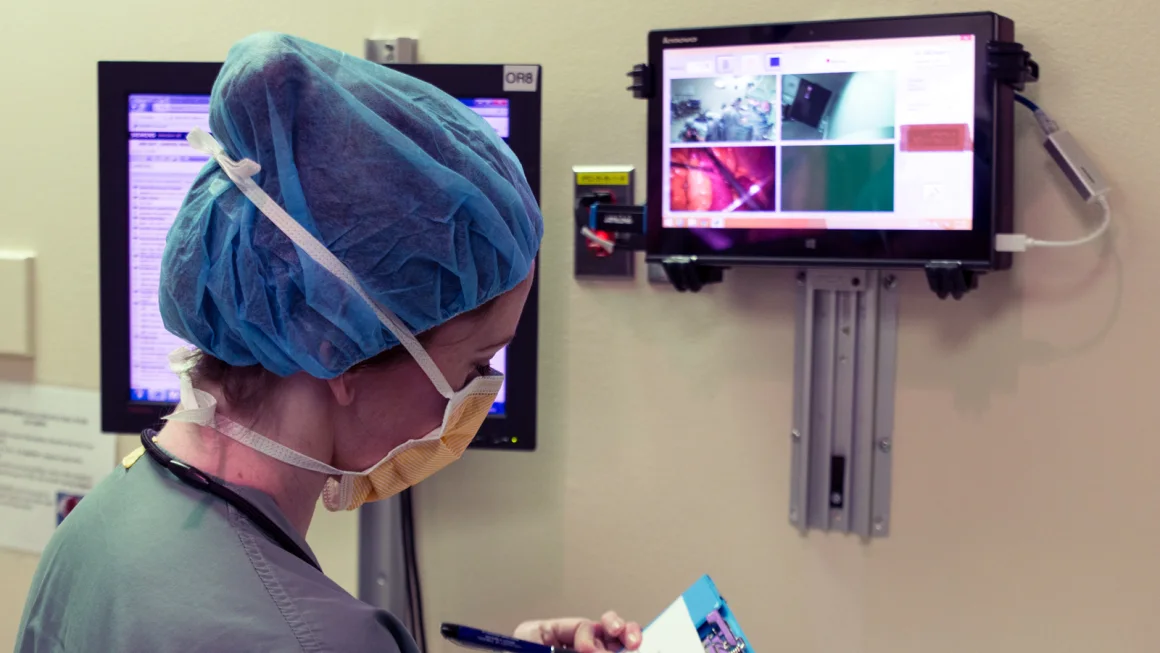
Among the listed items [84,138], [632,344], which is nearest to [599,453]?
[632,344]

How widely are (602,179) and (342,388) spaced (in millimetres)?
762

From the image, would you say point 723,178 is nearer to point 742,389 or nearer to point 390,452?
point 742,389

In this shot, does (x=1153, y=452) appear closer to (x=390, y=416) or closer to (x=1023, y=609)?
(x=1023, y=609)

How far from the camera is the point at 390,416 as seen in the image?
94 cm

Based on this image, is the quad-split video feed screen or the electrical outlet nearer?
the quad-split video feed screen

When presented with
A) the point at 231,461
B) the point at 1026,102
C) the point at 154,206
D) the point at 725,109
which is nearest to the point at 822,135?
the point at 725,109

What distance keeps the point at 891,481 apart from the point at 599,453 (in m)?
0.45

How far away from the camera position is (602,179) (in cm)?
155

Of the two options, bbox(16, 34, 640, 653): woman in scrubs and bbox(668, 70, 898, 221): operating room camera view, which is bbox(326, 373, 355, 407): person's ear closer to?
bbox(16, 34, 640, 653): woman in scrubs

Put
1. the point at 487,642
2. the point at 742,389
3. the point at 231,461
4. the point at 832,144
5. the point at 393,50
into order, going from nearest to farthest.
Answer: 1. the point at 231,461
2. the point at 487,642
3. the point at 832,144
4. the point at 742,389
5. the point at 393,50

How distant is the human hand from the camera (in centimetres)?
124

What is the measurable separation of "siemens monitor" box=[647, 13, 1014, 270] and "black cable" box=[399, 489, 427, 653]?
611 millimetres

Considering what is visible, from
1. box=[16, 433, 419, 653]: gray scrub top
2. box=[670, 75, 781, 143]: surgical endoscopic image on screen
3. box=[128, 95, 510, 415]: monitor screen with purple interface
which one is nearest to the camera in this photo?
box=[16, 433, 419, 653]: gray scrub top

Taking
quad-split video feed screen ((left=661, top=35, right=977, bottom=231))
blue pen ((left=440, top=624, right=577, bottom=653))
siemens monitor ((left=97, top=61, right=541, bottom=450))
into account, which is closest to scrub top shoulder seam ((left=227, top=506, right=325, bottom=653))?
blue pen ((left=440, top=624, right=577, bottom=653))
